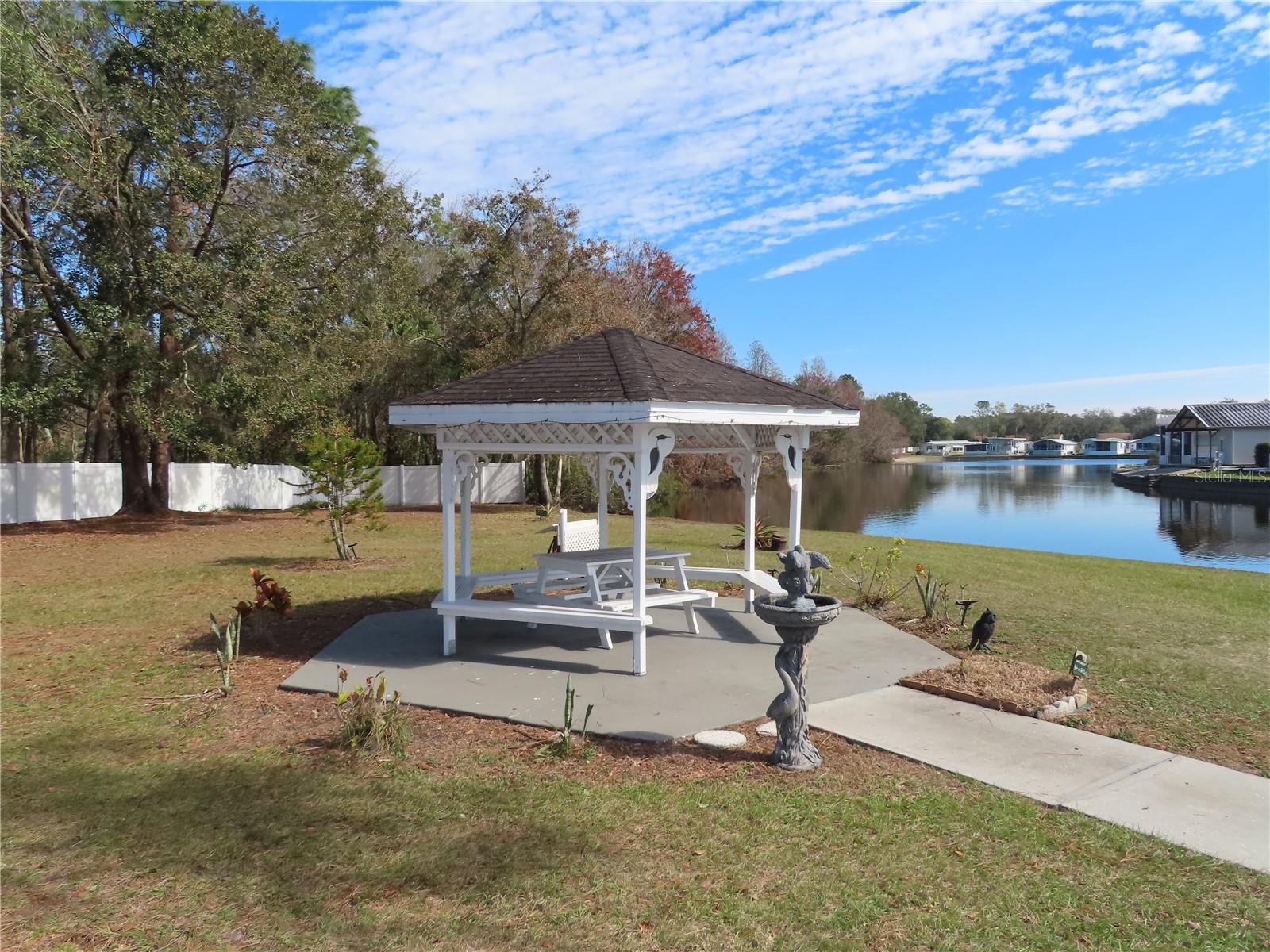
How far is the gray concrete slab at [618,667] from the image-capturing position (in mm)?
6094

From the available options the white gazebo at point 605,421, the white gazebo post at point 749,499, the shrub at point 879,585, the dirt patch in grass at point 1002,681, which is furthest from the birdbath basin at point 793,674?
the shrub at point 879,585

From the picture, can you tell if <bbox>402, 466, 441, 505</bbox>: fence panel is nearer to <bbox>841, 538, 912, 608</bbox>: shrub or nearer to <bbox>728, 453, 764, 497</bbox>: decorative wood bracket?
<bbox>841, 538, 912, 608</bbox>: shrub

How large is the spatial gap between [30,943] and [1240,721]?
7.42 m

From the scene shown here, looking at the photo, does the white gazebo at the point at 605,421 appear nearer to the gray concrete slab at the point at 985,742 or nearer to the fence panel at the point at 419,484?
the gray concrete slab at the point at 985,742

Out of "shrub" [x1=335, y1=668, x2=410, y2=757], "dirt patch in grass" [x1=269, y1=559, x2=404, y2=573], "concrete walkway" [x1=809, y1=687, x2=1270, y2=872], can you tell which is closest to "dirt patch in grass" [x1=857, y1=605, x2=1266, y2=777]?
"concrete walkway" [x1=809, y1=687, x2=1270, y2=872]

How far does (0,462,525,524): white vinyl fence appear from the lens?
2045cm

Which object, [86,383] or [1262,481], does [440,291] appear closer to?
[86,383]

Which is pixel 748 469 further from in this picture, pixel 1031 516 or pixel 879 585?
pixel 1031 516

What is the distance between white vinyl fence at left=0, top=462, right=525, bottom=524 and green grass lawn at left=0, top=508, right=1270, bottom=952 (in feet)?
35.1

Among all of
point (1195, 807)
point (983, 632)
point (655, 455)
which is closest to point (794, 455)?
point (655, 455)

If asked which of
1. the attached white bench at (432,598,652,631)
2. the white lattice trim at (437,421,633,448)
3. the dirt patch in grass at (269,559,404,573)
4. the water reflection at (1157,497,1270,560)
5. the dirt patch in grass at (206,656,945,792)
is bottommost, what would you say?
the water reflection at (1157,497,1270,560)

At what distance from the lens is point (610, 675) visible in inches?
277

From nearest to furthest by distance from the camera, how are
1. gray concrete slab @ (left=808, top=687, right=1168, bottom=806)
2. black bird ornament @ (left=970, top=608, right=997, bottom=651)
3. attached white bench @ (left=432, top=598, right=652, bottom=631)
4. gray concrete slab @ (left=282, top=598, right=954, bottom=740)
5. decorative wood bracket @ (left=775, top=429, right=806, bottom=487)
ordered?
1. gray concrete slab @ (left=808, top=687, right=1168, bottom=806)
2. gray concrete slab @ (left=282, top=598, right=954, bottom=740)
3. attached white bench @ (left=432, top=598, right=652, bottom=631)
4. black bird ornament @ (left=970, top=608, right=997, bottom=651)
5. decorative wood bracket @ (left=775, top=429, right=806, bottom=487)

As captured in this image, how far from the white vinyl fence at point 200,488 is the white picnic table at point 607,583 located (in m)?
8.97
